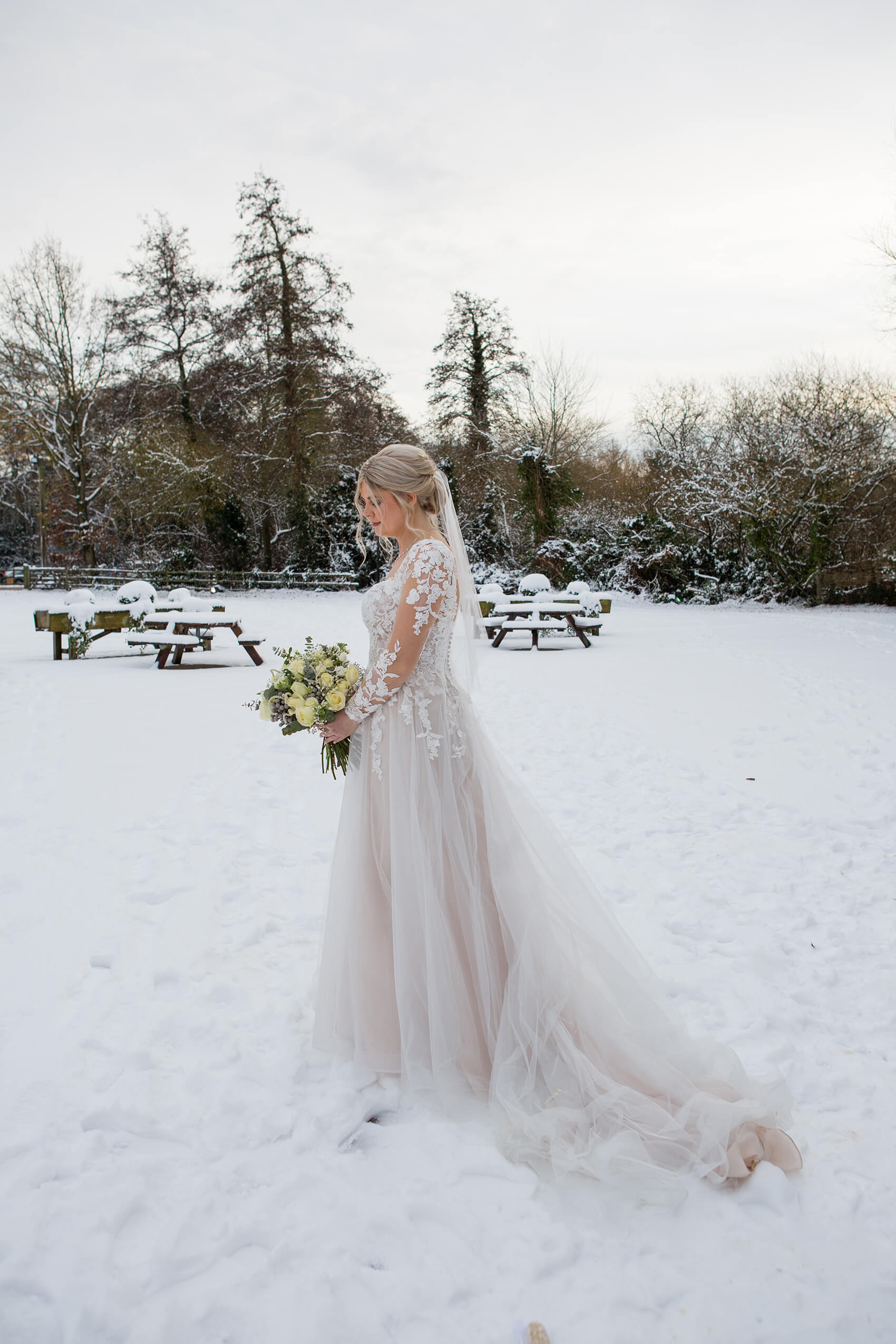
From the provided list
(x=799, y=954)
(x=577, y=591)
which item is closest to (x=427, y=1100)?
(x=799, y=954)

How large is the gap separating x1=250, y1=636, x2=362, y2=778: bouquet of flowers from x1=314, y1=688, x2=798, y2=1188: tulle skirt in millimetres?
149

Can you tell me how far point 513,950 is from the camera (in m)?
2.24

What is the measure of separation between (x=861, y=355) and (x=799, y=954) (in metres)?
21.9

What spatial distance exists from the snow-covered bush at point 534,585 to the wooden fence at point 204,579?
499 inches

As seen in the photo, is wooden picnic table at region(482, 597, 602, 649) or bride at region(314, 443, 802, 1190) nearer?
bride at region(314, 443, 802, 1190)

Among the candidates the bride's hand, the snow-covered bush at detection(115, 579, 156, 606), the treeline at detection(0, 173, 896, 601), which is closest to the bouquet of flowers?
the bride's hand

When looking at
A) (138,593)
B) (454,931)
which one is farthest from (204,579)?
(454,931)

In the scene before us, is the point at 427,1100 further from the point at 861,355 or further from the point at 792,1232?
the point at 861,355

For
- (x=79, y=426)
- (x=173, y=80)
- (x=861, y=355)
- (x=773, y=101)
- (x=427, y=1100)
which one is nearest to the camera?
(x=427, y=1100)

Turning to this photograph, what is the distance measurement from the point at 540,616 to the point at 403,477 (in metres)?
11.1

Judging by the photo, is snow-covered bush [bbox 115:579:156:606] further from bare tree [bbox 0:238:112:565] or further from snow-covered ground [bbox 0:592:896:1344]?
bare tree [bbox 0:238:112:565]

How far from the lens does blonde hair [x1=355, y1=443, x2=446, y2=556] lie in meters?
2.27

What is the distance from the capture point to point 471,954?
7.38 feet

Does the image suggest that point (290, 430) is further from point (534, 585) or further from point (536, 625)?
point (536, 625)
